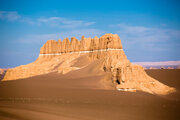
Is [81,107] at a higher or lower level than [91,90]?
lower

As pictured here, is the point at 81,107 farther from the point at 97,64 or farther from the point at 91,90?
the point at 97,64

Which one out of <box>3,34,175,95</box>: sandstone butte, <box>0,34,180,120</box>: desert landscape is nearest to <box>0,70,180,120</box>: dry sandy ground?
<box>0,34,180,120</box>: desert landscape

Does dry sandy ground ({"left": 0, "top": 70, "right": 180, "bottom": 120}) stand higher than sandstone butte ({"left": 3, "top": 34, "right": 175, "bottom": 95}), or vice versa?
sandstone butte ({"left": 3, "top": 34, "right": 175, "bottom": 95})

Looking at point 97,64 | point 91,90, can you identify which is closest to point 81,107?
point 91,90

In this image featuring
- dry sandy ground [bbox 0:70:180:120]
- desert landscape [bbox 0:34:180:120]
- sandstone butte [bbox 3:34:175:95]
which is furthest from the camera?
sandstone butte [bbox 3:34:175:95]

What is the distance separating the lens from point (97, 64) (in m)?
62.1

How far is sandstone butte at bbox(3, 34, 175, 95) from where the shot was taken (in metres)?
36.4

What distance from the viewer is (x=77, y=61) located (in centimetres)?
7512

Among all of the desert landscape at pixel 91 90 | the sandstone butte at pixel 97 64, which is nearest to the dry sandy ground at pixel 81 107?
the desert landscape at pixel 91 90

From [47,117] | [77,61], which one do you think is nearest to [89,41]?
[77,61]

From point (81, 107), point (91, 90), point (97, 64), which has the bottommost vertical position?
point (81, 107)

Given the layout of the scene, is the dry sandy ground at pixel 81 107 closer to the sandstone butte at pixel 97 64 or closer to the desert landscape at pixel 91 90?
the desert landscape at pixel 91 90

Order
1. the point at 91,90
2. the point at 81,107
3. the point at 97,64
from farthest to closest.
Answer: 1. the point at 97,64
2. the point at 91,90
3. the point at 81,107

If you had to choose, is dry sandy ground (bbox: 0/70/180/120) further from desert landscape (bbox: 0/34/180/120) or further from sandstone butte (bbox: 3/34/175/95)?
sandstone butte (bbox: 3/34/175/95)
